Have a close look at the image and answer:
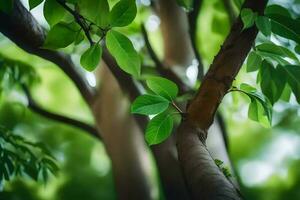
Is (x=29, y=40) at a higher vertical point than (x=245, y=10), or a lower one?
lower

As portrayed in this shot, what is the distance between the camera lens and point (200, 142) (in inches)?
18.0

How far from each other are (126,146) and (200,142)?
69 centimetres

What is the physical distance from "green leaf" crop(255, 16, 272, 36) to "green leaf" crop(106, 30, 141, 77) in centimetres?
16

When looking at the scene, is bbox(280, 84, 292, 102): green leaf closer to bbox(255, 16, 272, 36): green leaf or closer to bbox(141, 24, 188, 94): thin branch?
bbox(255, 16, 272, 36): green leaf

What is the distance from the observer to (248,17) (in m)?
0.48

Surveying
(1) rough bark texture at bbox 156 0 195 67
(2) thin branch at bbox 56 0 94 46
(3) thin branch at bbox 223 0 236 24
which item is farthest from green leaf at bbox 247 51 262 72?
(1) rough bark texture at bbox 156 0 195 67

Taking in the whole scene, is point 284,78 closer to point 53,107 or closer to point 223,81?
point 223,81

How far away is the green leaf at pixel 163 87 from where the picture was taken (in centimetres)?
48

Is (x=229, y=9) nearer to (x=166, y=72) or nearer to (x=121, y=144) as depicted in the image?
(x=166, y=72)

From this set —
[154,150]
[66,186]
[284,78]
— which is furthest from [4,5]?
[66,186]

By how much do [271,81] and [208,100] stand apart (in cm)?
11

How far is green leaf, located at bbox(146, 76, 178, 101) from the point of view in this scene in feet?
1.58

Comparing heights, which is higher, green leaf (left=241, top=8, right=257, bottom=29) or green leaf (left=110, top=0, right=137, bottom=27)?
green leaf (left=241, top=8, right=257, bottom=29)

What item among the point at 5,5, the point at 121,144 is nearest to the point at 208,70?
the point at 5,5
